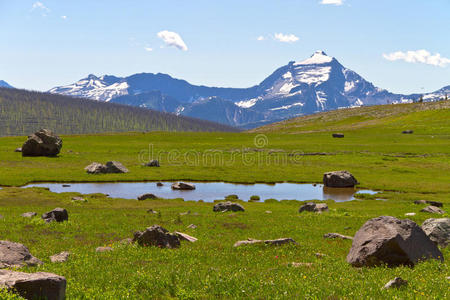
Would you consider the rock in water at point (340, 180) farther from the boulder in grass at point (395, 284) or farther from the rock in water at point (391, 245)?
the boulder in grass at point (395, 284)

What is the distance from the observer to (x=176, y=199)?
173 feet

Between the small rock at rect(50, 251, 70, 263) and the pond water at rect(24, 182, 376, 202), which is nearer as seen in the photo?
the small rock at rect(50, 251, 70, 263)

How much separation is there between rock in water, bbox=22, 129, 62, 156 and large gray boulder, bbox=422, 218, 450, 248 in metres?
92.8

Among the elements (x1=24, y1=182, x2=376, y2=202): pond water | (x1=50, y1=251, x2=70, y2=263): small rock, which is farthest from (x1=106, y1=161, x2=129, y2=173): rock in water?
(x1=50, y1=251, x2=70, y2=263): small rock

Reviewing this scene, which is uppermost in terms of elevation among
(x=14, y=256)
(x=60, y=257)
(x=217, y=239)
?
(x=14, y=256)

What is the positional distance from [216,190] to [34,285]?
52.8m

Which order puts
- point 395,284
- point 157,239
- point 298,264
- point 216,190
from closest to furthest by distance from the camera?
point 395,284 < point 298,264 < point 157,239 < point 216,190

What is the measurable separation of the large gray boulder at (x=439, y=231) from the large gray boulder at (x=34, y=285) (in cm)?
2228

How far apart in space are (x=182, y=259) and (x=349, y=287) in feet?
28.5

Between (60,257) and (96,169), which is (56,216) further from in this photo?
(96,169)

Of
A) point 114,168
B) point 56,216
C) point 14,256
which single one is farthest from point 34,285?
point 114,168

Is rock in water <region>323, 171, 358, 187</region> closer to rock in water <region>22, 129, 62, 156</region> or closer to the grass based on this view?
the grass

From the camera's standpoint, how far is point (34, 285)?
11008mm

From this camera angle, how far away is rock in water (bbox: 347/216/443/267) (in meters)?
18.4
